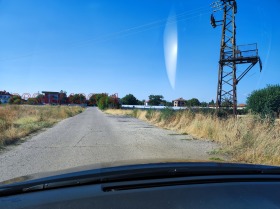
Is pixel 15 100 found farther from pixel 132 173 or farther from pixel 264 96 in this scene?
pixel 132 173

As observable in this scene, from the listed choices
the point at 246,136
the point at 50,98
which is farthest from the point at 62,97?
the point at 246,136

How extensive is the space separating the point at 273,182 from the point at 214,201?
0.82 metres

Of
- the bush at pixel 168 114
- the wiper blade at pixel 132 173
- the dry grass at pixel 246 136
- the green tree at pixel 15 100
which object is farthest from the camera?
the green tree at pixel 15 100

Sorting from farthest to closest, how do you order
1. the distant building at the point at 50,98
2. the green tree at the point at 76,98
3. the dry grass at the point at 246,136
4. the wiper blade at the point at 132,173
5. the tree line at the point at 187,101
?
the green tree at the point at 76,98
the distant building at the point at 50,98
the tree line at the point at 187,101
the dry grass at the point at 246,136
the wiper blade at the point at 132,173

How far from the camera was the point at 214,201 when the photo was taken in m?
2.06

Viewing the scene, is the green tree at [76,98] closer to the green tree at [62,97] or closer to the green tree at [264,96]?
the green tree at [62,97]

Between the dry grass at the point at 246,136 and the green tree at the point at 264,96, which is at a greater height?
the green tree at the point at 264,96

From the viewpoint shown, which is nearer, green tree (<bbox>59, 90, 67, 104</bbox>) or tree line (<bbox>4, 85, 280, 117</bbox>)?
tree line (<bbox>4, 85, 280, 117</bbox>)

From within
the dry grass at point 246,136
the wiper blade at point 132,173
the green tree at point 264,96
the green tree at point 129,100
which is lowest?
the dry grass at point 246,136

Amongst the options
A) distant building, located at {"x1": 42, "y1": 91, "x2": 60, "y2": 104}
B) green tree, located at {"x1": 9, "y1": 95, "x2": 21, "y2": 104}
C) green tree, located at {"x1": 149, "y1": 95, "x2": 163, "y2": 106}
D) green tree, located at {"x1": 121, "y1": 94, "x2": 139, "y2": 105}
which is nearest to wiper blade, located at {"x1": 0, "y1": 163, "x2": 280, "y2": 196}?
green tree, located at {"x1": 9, "y1": 95, "x2": 21, "y2": 104}

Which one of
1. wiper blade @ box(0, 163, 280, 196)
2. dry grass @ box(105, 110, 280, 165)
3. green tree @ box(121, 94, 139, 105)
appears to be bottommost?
dry grass @ box(105, 110, 280, 165)

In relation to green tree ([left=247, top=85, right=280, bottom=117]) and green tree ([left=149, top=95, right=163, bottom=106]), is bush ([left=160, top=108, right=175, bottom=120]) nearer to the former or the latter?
green tree ([left=247, top=85, right=280, bottom=117])

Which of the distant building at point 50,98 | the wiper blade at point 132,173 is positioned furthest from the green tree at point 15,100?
the wiper blade at point 132,173

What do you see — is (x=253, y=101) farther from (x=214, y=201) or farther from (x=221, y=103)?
(x=214, y=201)
